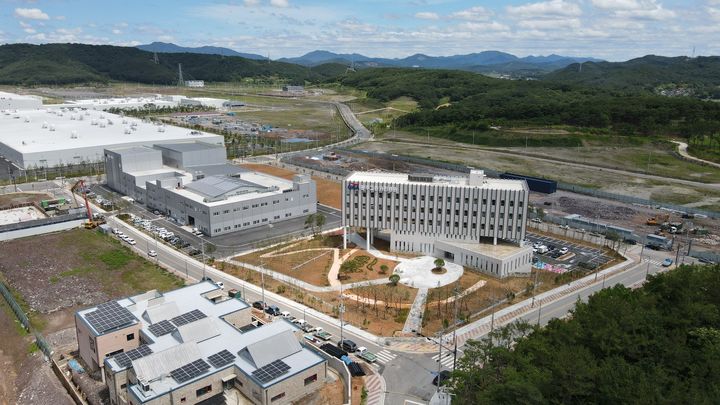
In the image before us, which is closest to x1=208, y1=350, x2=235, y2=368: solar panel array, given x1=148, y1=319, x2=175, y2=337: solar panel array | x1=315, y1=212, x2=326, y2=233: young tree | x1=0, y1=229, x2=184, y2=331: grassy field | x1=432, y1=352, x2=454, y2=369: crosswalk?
x1=148, y1=319, x2=175, y2=337: solar panel array

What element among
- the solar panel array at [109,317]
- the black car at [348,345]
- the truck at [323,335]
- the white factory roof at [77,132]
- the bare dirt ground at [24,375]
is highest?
the white factory roof at [77,132]

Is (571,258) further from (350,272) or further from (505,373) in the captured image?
(505,373)

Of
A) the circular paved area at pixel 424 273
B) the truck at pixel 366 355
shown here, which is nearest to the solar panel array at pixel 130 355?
the truck at pixel 366 355

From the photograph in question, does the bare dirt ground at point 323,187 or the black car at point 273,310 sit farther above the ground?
the bare dirt ground at point 323,187

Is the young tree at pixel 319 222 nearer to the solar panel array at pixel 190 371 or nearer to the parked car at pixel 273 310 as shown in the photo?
the parked car at pixel 273 310

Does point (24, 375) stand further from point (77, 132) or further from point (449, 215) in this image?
point (77, 132)

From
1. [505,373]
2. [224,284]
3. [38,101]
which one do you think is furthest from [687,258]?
[38,101]
